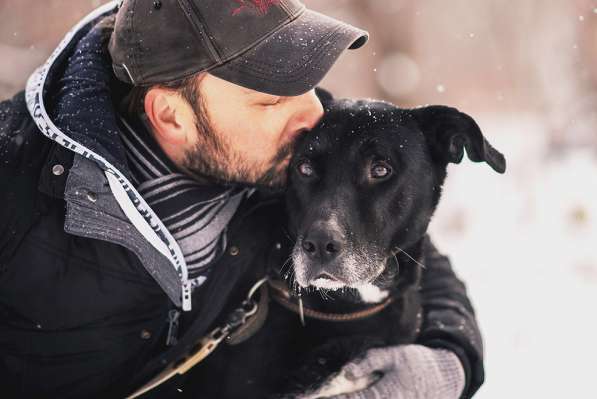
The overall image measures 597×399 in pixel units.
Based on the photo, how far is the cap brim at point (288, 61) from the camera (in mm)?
2127

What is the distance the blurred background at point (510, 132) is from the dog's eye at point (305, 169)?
5.92ft

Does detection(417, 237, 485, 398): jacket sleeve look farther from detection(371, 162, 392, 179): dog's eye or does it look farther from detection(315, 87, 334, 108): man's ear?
detection(315, 87, 334, 108): man's ear

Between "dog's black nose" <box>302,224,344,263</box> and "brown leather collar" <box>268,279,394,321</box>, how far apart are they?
1.16 ft

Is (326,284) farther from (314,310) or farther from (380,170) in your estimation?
(380,170)

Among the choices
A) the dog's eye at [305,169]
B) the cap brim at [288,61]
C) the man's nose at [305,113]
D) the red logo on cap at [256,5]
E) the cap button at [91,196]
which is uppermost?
the red logo on cap at [256,5]

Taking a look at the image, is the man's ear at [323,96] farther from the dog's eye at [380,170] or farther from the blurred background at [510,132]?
the blurred background at [510,132]

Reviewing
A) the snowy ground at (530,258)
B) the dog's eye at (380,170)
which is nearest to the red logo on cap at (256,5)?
the dog's eye at (380,170)

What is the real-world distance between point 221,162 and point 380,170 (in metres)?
0.59

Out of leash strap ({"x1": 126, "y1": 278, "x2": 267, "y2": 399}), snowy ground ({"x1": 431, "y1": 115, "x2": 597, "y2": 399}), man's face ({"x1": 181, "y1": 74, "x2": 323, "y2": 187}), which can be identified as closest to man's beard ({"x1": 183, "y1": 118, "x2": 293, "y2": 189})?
man's face ({"x1": 181, "y1": 74, "x2": 323, "y2": 187})

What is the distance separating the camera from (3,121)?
7.36ft

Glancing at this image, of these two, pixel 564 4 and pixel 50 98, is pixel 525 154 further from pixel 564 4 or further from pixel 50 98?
pixel 50 98

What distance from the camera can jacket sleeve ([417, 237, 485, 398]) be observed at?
2.42 meters

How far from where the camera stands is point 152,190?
2.25m

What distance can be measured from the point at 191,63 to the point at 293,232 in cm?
71
